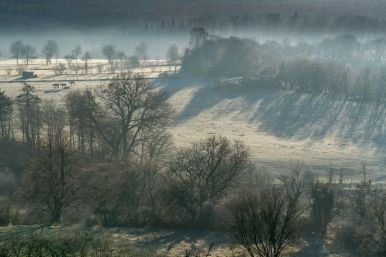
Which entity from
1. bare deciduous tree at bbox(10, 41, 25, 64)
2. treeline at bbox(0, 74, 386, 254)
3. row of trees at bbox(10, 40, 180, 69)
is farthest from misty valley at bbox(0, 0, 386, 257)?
bare deciduous tree at bbox(10, 41, 25, 64)

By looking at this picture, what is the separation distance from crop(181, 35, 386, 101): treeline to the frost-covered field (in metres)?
3.00

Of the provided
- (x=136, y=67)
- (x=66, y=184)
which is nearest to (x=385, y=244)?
(x=66, y=184)

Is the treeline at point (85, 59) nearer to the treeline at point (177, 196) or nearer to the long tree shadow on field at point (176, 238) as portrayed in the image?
the treeline at point (177, 196)

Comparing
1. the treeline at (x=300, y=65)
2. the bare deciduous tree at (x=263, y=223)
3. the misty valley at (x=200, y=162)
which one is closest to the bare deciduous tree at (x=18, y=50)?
the misty valley at (x=200, y=162)

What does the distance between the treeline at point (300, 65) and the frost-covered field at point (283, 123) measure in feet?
9.84

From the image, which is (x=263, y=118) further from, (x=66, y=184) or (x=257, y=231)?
(x=257, y=231)

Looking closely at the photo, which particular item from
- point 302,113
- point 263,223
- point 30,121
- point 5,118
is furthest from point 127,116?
point 302,113

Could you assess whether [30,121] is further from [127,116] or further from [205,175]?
[205,175]

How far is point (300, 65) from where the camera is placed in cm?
6588

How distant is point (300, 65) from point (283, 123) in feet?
55.5

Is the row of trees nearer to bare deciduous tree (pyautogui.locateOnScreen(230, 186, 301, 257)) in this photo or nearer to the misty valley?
the misty valley

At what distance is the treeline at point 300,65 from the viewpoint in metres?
62.0

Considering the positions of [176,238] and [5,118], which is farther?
[5,118]

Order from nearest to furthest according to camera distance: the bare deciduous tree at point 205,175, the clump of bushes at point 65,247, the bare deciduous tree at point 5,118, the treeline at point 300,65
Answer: the clump of bushes at point 65,247 < the bare deciduous tree at point 205,175 < the bare deciduous tree at point 5,118 < the treeline at point 300,65
